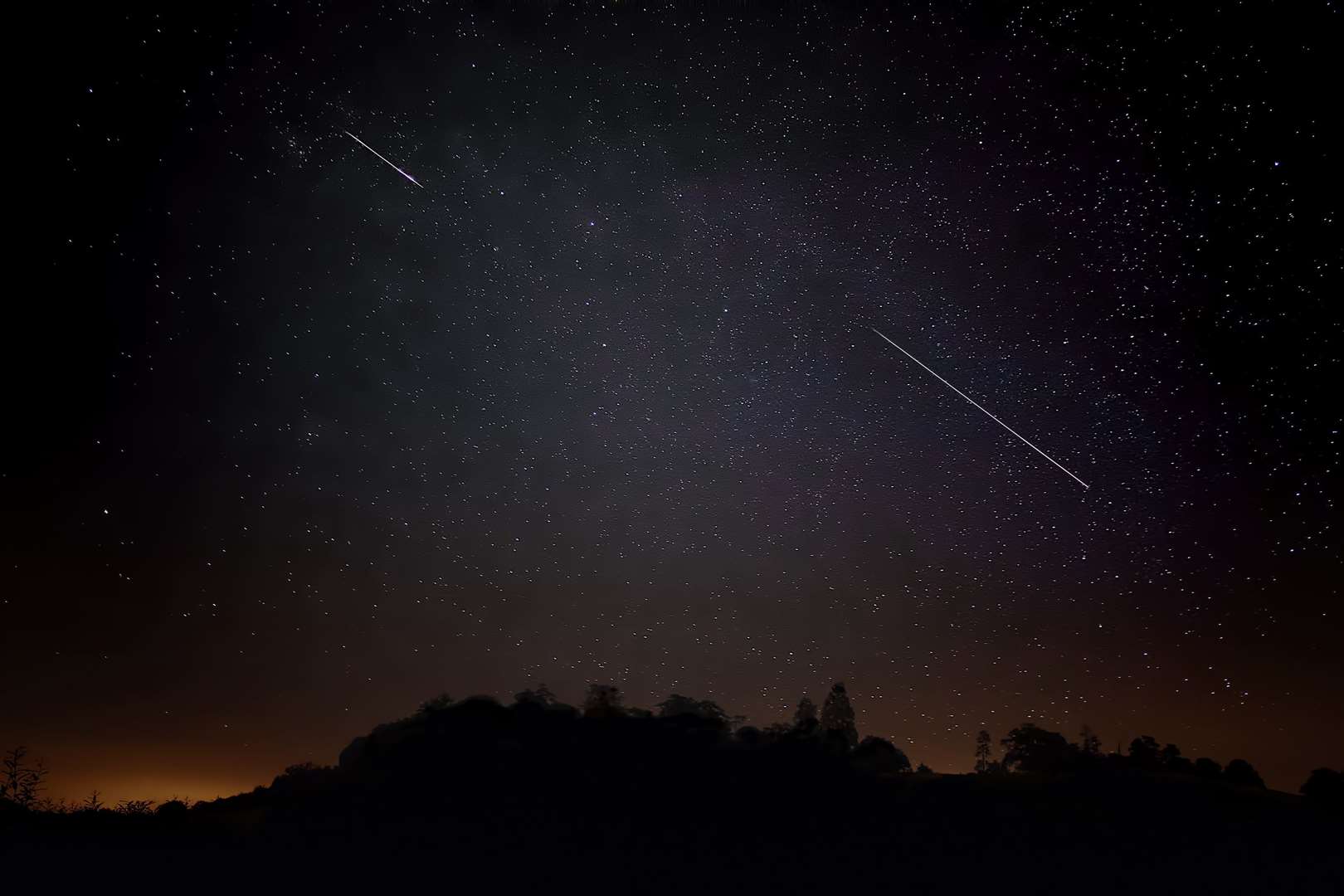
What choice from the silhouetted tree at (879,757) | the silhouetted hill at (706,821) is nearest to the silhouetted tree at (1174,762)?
the silhouetted hill at (706,821)

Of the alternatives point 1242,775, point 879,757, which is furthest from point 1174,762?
point 879,757

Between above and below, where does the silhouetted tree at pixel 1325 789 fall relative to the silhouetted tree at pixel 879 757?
below

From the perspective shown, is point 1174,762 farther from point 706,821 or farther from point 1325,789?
point 706,821

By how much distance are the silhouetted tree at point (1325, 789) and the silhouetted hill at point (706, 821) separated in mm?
361

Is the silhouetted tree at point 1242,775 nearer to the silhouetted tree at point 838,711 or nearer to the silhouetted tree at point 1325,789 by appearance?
the silhouetted tree at point 1325,789

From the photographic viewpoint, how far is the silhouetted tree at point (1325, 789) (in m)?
14.4

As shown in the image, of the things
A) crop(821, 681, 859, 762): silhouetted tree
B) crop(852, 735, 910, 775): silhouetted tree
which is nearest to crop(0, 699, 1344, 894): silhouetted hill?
crop(852, 735, 910, 775): silhouetted tree

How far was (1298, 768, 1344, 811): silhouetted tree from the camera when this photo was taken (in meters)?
14.4

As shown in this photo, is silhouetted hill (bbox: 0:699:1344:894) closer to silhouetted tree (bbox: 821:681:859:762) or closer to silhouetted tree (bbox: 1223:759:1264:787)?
silhouetted tree (bbox: 1223:759:1264:787)

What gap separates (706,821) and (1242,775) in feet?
35.6

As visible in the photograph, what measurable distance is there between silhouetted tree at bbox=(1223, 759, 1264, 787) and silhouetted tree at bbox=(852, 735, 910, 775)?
636cm

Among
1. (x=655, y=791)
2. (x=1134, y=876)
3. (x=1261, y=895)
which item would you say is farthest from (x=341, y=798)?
(x=1261, y=895)

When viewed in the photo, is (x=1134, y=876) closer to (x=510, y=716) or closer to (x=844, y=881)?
(x=844, y=881)

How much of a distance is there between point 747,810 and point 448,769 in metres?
5.72
